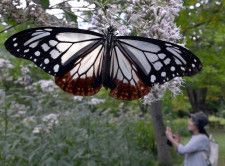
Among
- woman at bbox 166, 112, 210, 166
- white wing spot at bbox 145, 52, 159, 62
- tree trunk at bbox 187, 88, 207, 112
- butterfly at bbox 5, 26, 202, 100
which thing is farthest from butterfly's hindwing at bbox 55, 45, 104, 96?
tree trunk at bbox 187, 88, 207, 112

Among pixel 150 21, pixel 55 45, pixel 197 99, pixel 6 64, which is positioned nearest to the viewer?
pixel 150 21

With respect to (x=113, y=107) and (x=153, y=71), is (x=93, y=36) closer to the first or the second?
(x=153, y=71)

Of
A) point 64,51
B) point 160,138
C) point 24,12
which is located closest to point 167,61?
point 64,51

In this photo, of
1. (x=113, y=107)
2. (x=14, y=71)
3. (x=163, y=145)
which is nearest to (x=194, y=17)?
(x=14, y=71)

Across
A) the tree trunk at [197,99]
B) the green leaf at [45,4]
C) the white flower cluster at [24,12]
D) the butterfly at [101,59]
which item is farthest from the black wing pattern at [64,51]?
the tree trunk at [197,99]

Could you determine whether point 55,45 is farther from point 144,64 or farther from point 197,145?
point 197,145

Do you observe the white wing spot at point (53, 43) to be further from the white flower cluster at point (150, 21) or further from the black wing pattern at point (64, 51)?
the white flower cluster at point (150, 21)

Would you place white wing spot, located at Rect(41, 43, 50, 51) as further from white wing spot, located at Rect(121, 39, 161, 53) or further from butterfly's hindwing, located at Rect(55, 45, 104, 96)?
white wing spot, located at Rect(121, 39, 161, 53)
